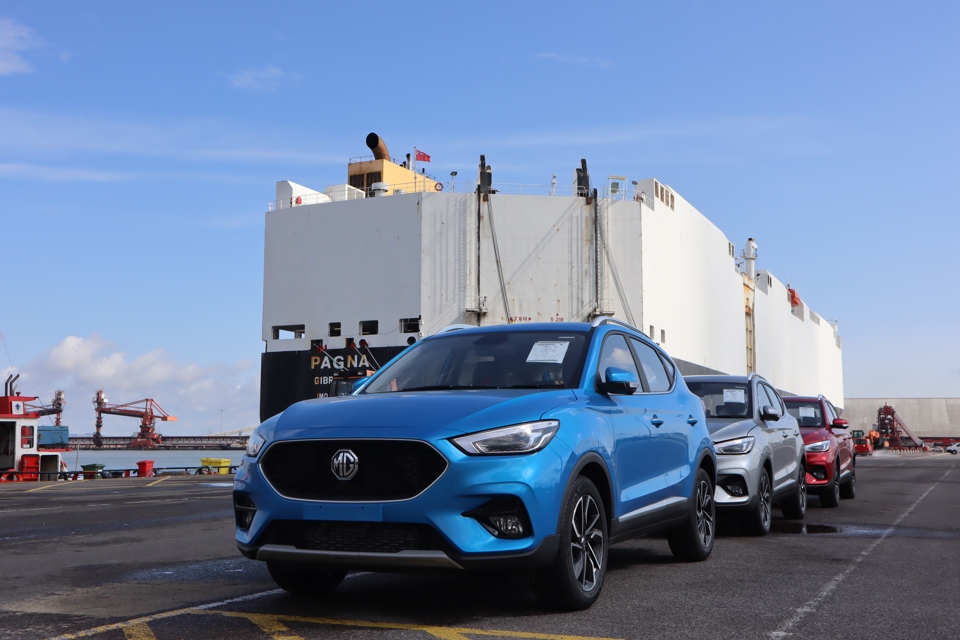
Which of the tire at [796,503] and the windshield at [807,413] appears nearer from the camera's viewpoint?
the tire at [796,503]

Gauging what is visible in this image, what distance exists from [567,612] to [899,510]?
9.49 m

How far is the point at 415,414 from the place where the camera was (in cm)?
469

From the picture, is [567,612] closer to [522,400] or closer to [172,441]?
[522,400]

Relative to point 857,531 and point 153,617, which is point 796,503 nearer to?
point 857,531

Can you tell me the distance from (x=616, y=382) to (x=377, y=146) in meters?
35.8

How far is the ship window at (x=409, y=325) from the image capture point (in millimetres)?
32875

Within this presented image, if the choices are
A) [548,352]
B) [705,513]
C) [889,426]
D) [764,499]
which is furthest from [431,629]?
[889,426]

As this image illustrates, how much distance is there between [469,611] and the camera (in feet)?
16.7

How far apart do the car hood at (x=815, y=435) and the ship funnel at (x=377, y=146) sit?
2877 centimetres

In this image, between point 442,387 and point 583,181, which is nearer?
point 442,387

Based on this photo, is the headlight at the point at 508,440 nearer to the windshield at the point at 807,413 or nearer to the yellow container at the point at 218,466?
the windshield at the point at 807,413

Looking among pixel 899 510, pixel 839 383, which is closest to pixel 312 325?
pixel 899 510

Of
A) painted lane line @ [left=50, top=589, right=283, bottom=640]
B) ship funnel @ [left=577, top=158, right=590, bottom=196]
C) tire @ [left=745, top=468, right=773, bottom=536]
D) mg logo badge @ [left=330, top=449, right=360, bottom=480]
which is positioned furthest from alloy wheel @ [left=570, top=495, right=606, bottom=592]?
ship funnel @ [left=577, top=158, right=590, bottom=196]

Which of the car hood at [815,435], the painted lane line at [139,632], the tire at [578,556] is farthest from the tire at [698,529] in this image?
the car hood at [815,435]
